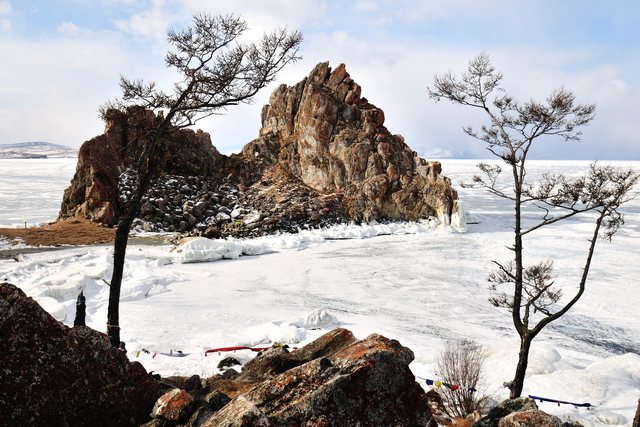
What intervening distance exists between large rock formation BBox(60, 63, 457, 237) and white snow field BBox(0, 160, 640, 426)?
7065mm

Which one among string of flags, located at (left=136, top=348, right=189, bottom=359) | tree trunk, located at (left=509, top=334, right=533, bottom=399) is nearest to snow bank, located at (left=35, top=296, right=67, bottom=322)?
string of flags, located at (left=136, top=348, right=189, bottom=359)

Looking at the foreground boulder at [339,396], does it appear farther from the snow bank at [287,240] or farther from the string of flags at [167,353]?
the snow bank at [287,240]

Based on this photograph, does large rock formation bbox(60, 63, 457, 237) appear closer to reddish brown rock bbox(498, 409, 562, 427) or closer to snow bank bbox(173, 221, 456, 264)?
snow bank bbox(173, 221, 456, 264)

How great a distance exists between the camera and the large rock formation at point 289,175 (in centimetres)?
3111

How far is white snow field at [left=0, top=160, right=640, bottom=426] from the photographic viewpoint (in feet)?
32.2

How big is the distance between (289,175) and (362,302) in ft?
76.6

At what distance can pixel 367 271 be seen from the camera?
813 inches

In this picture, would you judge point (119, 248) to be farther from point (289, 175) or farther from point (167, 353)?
point (289, 175)

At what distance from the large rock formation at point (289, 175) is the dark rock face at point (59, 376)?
82.3 feet

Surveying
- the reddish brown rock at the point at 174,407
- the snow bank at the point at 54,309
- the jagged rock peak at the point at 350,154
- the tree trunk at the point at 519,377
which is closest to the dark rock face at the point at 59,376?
the reddish brown rock at the point at 174,407

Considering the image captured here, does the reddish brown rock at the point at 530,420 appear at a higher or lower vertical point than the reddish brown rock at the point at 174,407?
lower

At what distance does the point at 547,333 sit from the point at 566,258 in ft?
35.2

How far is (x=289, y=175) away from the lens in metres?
37.8

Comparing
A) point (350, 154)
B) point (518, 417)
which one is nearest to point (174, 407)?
point (518, 417)
